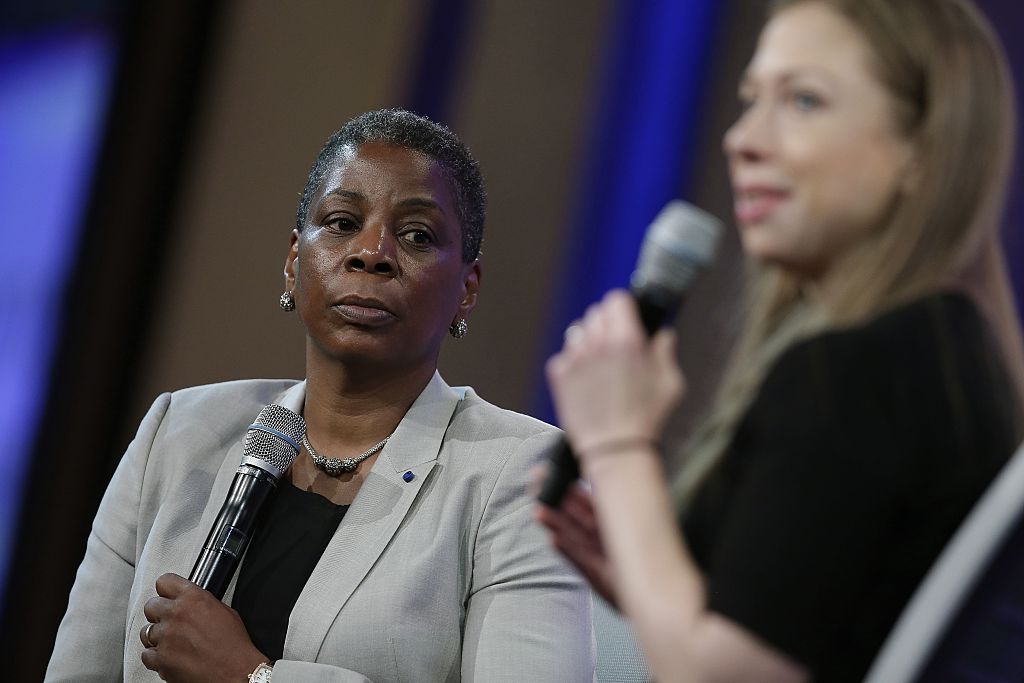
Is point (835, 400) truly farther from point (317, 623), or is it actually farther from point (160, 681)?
point (160, 681)

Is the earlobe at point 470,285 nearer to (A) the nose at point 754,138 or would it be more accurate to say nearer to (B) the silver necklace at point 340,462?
(B) the silver necklace at point 340,462

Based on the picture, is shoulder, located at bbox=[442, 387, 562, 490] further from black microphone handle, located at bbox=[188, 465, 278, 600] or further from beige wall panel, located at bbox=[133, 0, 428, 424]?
beige wall panel, located at bbox=[133, 0, 428, 424]

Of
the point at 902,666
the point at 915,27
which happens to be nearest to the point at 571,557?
the point at 902,666

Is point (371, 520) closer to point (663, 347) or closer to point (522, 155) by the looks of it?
point (663, 347)

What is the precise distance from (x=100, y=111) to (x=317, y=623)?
214 cm

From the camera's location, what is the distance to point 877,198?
2.90 feet

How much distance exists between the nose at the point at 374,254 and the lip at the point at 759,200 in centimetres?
87

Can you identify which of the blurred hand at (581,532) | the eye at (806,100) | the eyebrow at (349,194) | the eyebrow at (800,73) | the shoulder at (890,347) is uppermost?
the eyebrow at (800,73)

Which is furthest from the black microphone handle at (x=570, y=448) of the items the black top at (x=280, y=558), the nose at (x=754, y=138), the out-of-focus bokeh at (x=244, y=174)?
the out-of-focus bokeh at (x=244, y=174)

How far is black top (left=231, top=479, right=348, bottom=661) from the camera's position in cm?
163

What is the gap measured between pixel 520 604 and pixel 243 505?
Answer: 0.38m

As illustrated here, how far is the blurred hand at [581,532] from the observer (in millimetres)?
974

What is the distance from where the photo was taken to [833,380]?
820 mm

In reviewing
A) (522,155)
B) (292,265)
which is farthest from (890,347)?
(522,155)
